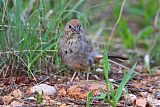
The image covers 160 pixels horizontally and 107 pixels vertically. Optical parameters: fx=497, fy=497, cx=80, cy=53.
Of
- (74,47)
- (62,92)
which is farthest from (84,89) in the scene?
(74,47)

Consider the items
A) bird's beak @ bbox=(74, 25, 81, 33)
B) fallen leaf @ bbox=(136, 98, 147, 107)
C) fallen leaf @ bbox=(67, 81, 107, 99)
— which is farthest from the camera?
bird's beak @ bbox=(74, 25, 81, 33)

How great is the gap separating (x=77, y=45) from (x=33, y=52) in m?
0.39

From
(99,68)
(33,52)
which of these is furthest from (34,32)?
(99,68)

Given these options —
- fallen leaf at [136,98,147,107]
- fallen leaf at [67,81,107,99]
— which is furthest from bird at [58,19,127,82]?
fallen leaf at [136,98,147,107]

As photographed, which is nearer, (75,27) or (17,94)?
(17,94)

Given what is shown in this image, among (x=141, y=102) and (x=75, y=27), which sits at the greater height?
(x=75, y=27)

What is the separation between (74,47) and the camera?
4.35 metres

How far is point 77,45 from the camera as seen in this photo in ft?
14.3

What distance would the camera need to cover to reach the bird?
14.2 ft

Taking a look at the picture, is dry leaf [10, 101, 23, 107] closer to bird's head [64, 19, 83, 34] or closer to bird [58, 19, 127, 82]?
bird [58, 19, 127, 82]

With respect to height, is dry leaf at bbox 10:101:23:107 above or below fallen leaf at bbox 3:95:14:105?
below

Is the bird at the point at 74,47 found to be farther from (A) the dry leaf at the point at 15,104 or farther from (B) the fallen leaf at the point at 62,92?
(A) the dry leaf at the point at 15,104

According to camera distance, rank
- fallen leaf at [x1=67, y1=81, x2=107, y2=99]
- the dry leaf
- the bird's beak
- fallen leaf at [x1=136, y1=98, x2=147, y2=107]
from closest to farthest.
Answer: the dry leaf, fallen leaf at [x1=136, y1=98, x2=147, y2=107], fallen leaf at [x1=67, y1=81, x2=107, y2=99], the bird's beak

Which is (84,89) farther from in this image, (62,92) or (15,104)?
(15,104)
